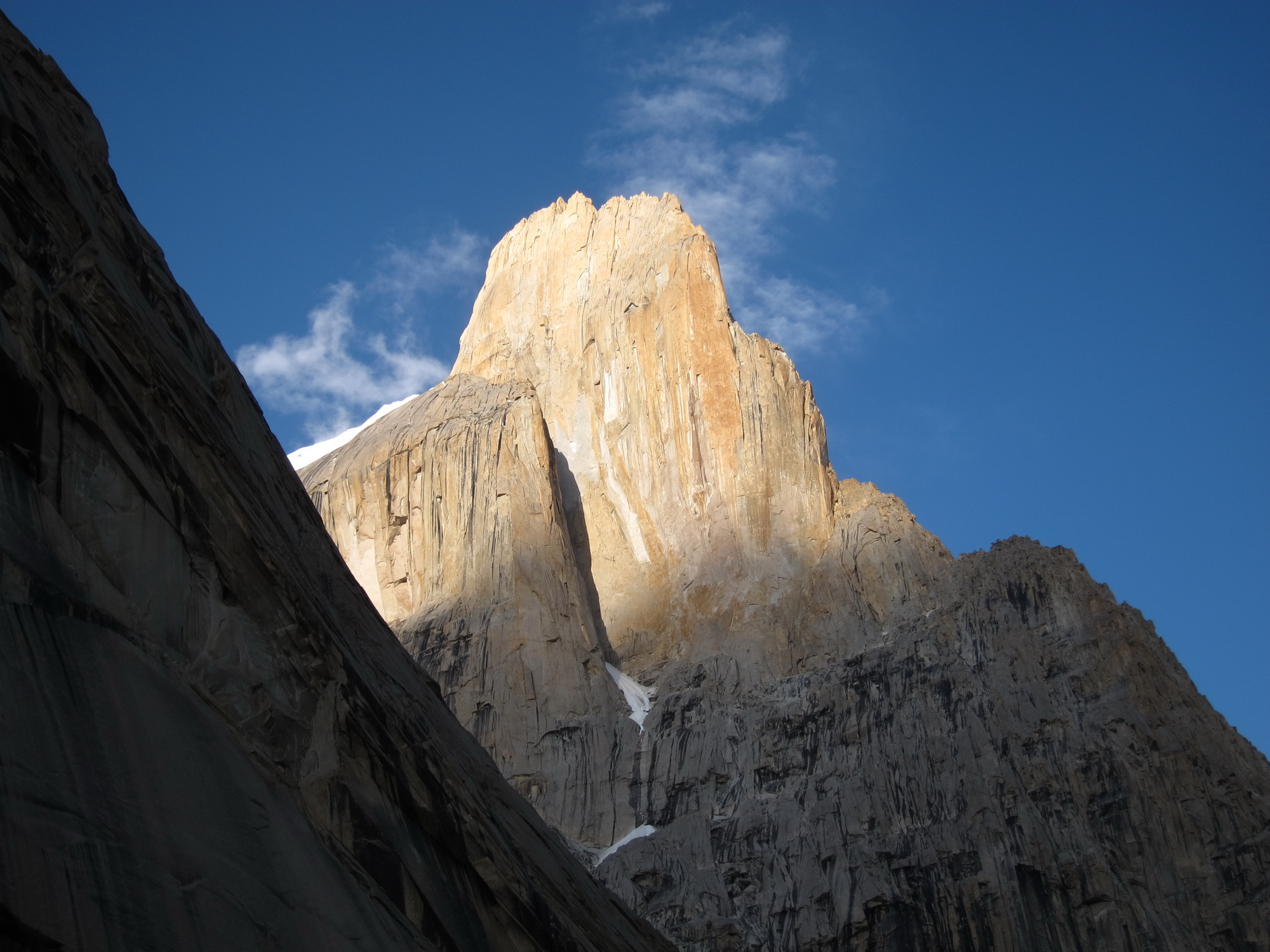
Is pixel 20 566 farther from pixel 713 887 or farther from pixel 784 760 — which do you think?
pixel 784 760

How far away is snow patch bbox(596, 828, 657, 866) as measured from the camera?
47.1 metres

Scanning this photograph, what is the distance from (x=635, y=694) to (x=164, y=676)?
140 feet

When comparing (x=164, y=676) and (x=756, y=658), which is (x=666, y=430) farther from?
(x=164, y=676)

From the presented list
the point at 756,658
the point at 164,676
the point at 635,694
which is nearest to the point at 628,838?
the point at 635,694

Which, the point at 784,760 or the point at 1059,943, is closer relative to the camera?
the point at 1059,943

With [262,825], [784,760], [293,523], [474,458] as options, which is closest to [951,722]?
[784,760]

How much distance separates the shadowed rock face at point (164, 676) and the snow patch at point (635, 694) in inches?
1243

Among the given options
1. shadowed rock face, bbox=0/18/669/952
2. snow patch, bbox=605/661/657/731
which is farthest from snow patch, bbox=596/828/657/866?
shadowed rock face, bbox=0/18/669/952

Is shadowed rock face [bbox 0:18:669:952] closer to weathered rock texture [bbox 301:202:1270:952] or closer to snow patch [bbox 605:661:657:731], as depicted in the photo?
weathered rock texture [bbox 301:202:1270:952]

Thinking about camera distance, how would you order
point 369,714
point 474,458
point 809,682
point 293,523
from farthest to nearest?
point 474,458 < point 809,682 < point 293,523 < point 369,714

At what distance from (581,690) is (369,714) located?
36.0 meters

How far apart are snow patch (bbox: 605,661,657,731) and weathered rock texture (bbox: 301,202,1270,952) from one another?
655mm

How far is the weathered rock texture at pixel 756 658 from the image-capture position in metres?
42.8

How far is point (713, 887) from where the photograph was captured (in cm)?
4466
